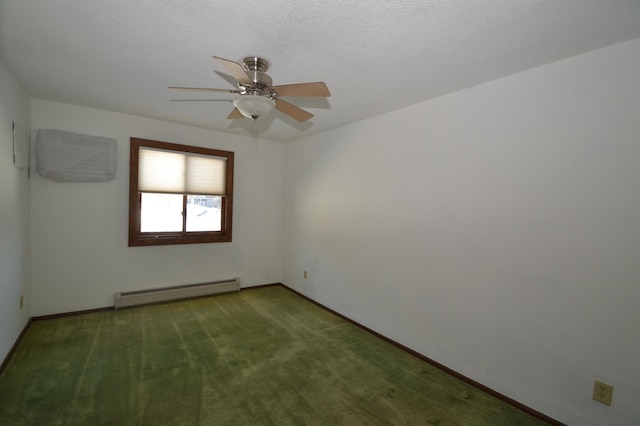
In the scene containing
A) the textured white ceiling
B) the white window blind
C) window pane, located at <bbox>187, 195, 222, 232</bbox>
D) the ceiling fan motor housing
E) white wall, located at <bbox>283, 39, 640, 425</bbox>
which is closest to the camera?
the textured white ceiling

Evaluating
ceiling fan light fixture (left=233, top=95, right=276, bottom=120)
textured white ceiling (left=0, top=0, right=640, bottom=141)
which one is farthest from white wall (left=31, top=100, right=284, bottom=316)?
ceiling fan light fixture (left=233, top=95, right=276, bottom=120)

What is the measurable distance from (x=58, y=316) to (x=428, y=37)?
191 inches

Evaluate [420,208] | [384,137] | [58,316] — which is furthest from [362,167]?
[58,316]

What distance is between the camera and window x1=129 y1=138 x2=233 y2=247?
389 centimetres

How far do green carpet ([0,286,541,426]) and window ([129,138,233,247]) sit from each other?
1.21 meters

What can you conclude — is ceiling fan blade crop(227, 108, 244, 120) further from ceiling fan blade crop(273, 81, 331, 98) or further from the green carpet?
the green carpet

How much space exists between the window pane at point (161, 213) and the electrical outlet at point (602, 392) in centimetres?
468

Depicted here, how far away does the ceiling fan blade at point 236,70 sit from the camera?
159 cm

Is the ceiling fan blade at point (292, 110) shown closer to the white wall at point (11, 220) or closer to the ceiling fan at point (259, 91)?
the ceiling fan at point (259, 91)

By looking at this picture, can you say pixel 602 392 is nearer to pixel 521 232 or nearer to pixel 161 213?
pixel 521 232

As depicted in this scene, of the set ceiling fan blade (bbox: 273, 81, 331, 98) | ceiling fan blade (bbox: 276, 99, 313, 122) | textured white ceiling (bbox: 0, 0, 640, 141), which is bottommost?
ceiling fan blade (bbox: 276, 99, 313, 122)

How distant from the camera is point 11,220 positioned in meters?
2.63

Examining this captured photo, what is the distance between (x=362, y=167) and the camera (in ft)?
11.7

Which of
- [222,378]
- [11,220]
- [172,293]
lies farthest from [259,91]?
[172,293]
